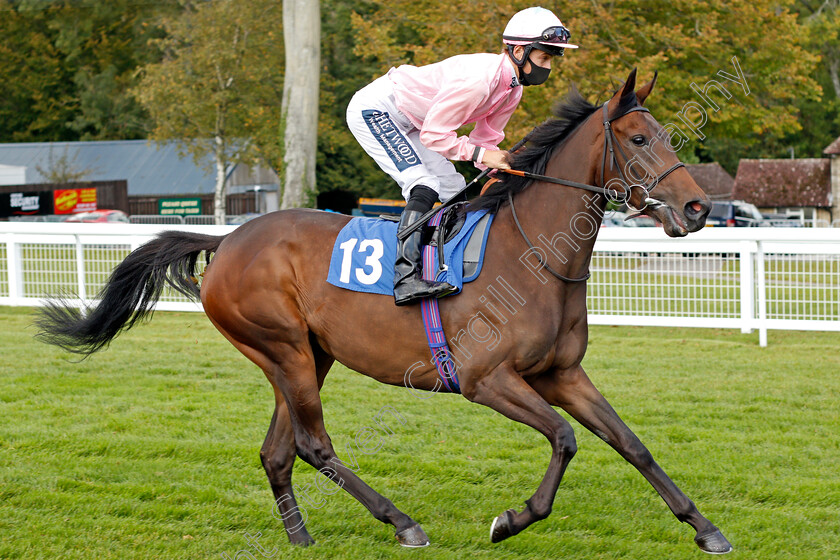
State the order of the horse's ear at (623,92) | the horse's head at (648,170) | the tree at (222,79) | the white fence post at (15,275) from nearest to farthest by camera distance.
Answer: the horse's head at (648,170) < the horse's ear at (623,92) < the white fence post at (15,275) < the tree at (222,79)

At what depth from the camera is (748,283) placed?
8.44 m

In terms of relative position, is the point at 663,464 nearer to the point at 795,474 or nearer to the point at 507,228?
the point at 795,474

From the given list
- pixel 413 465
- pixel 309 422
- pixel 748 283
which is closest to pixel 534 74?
pixel 309 422

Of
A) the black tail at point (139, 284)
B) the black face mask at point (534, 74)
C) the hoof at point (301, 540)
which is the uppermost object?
the black face mask at point (534, 74)

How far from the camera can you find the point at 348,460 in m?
4.96

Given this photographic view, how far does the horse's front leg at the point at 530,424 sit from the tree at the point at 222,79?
23972 millimetres

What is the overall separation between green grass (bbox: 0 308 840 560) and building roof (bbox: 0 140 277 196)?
2957 centimetres

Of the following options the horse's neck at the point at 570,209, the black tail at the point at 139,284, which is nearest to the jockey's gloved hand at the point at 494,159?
the horse's neck at the point at 570,209

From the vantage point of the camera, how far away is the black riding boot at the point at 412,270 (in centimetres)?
366

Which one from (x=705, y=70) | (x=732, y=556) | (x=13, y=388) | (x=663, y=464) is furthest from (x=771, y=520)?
(x=705, y=70)

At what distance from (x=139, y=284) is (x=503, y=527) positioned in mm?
2254

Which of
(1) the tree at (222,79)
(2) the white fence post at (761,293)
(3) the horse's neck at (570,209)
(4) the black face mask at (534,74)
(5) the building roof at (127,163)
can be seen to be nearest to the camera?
(3) the horse's neck at (570,209)

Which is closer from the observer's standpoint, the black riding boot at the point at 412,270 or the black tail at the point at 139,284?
the black riding boot at the point at 412,270

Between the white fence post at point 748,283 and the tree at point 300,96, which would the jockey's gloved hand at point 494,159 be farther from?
the tree at point 300,96
